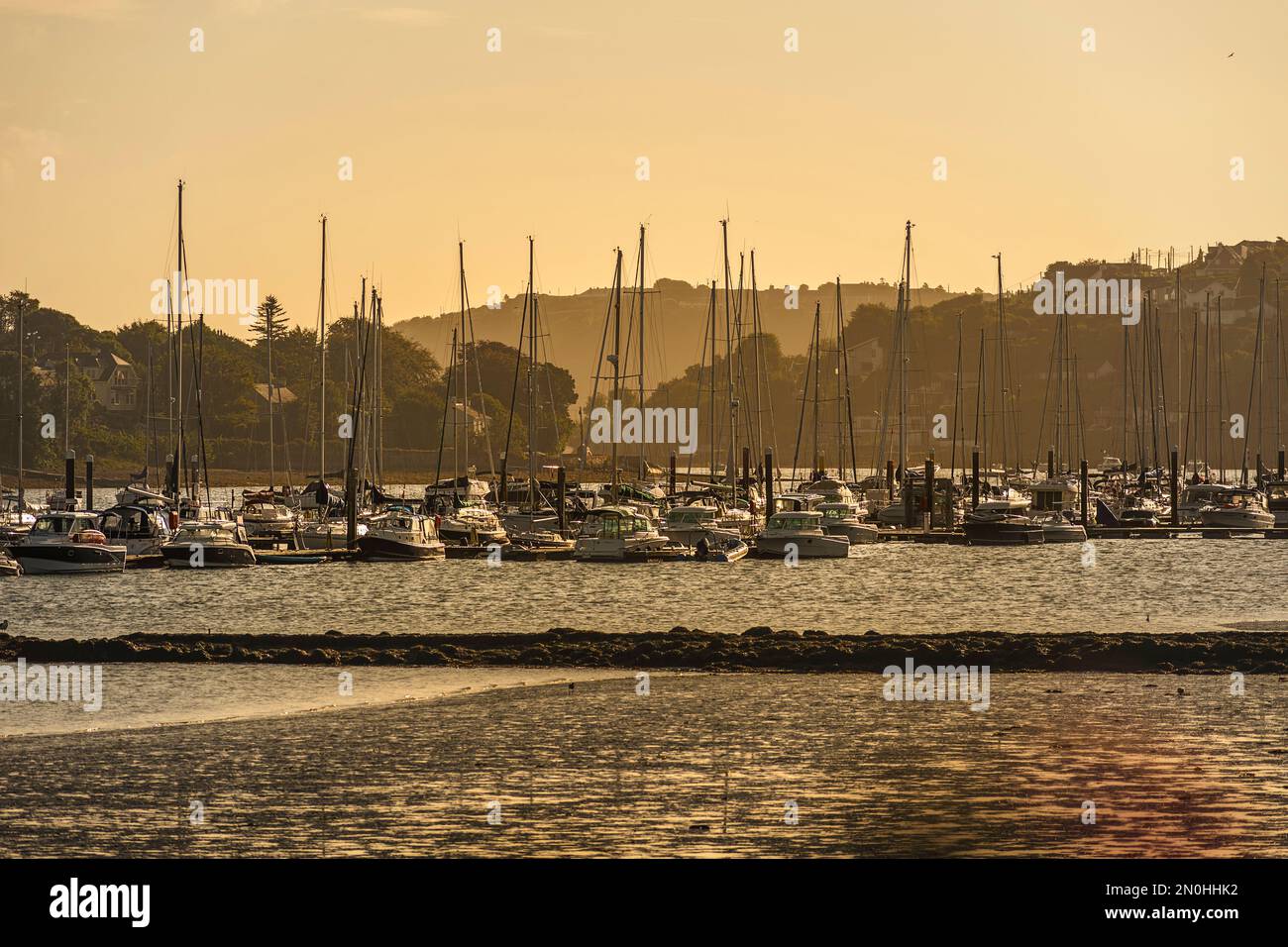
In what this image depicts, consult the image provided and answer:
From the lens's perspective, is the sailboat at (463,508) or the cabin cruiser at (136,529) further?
the sailboat at (463,508)

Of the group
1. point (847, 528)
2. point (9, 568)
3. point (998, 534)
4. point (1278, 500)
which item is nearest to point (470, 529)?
point (847, 528)

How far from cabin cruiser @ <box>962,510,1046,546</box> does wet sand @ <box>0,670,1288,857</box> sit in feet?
199

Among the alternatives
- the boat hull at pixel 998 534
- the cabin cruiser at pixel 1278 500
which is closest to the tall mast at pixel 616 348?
the boat hull at pixel 998 534

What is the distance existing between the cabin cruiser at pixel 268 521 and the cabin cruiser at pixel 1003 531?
117 feet

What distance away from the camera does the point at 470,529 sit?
3438 inches

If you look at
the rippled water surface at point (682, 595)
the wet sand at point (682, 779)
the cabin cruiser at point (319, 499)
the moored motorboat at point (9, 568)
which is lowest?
the rippled water surface at point (682, 595)

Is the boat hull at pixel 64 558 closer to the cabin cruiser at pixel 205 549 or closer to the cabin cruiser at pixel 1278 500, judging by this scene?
the cabin cruiser at pixel 205 549

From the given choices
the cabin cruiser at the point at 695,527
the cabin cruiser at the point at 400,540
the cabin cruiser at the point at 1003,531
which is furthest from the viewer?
the cabin cruiser at the point at 1003,531

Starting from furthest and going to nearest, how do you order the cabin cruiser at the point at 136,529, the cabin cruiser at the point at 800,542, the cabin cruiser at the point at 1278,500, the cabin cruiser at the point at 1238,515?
the cabin cruiser at the point at 1278,500
the cabin cruiser at the point at 1238,515
the cabin cruiser at the point at 800,542
the cabin cruiser at the point at 136,529

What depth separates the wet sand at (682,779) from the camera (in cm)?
1636

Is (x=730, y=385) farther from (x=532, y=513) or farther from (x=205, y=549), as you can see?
(x=205, y=549)

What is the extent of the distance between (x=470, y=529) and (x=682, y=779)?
2659 inches

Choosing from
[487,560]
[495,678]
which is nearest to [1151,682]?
[495,678]
